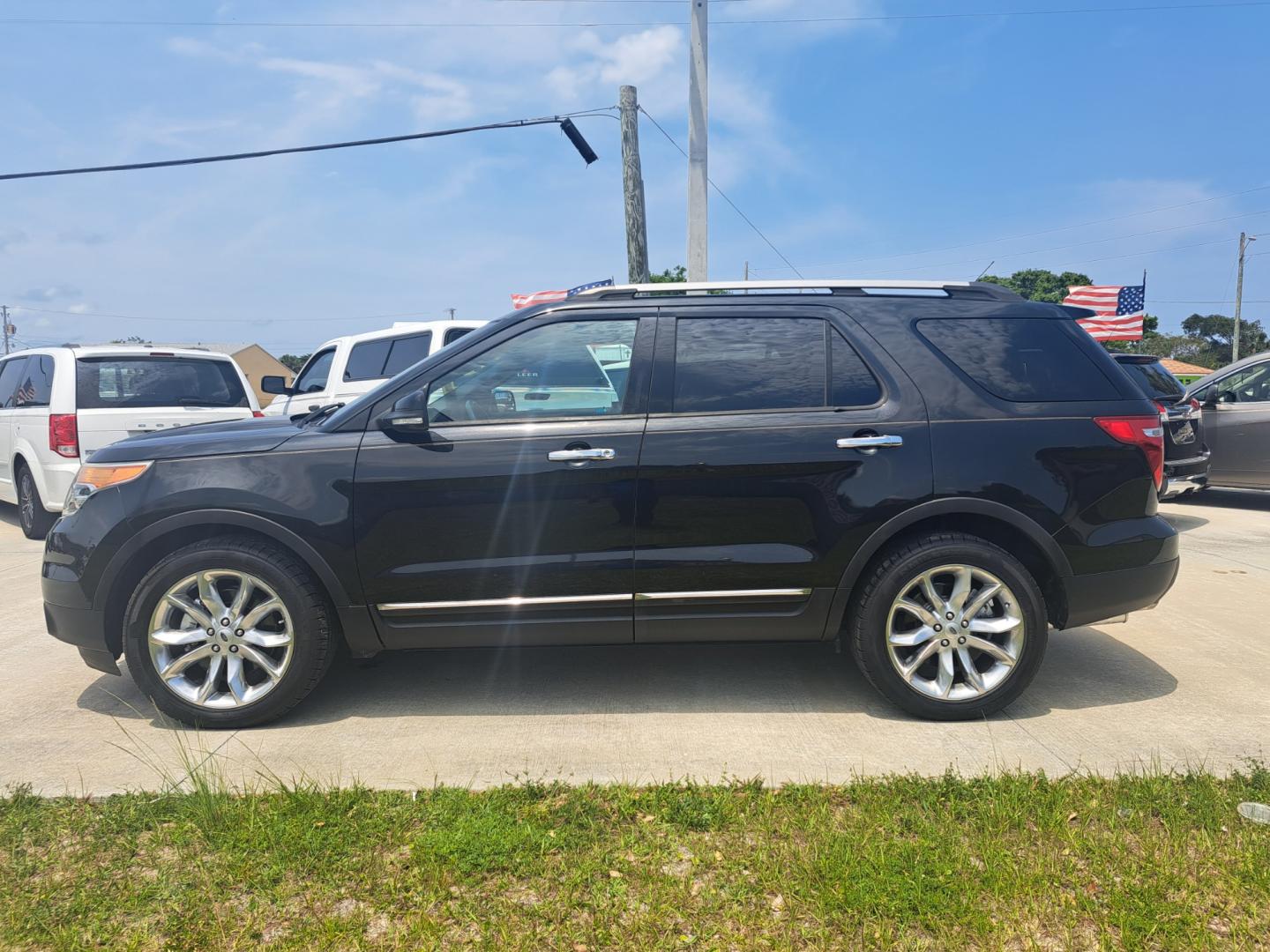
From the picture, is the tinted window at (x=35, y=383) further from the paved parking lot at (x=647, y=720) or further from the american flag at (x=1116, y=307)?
the american flag at (x=1116, y=307)

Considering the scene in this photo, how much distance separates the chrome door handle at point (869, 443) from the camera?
3727mm

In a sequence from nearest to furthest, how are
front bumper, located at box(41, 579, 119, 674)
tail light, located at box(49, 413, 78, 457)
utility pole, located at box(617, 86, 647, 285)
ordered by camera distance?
front bumper, located at box(41, 579, 119, 674)
tail light, located at box(49, 413, 78, 457)
utility pole, located at box(617, 86, 647, 285)

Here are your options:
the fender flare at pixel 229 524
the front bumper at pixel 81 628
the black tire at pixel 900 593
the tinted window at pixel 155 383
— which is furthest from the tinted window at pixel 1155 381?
the tinted window at pixel 155 383

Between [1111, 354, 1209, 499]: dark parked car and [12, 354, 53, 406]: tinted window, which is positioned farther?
[1111, 354, 1209, 499]: dark parked car

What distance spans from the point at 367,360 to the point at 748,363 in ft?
26.4

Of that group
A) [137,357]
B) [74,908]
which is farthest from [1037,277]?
[74,908]

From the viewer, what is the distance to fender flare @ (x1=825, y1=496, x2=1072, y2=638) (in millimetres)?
3717

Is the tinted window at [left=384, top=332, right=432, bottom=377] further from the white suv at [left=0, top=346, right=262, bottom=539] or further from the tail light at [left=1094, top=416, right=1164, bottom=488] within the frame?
the tail light at [left=1094, top=416, right=1164, bottom=488]

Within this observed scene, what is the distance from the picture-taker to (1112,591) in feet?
12.6

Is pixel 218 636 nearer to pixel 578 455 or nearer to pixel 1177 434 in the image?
pixel 578 455

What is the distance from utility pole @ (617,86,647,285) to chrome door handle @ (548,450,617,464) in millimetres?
12308

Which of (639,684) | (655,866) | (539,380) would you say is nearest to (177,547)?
(539,380)

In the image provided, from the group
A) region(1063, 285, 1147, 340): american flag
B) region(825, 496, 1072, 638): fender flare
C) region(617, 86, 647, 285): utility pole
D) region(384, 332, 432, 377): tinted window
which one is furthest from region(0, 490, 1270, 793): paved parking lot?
region(1063, 285, 1147, 340): american flag

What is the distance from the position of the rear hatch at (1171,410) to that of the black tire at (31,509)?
10558 mm
